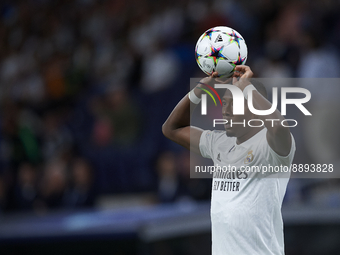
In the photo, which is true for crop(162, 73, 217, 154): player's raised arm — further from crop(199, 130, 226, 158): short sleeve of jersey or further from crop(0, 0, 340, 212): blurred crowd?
crop(0, 0, 340, 212): blurred crowd

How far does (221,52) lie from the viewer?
131 inches

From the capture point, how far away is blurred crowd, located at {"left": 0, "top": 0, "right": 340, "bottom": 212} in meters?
8.03

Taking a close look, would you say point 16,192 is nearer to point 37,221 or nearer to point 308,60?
point 37,221

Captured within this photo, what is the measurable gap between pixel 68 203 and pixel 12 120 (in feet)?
8.76

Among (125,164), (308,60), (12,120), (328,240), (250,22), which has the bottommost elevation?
(328,240)

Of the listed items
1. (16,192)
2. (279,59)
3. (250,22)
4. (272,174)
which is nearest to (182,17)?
(250,22)

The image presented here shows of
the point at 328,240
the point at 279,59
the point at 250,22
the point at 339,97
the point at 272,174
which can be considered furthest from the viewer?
the point at 250,22

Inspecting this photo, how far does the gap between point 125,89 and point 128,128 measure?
0.87 metres

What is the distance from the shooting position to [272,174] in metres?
3.17

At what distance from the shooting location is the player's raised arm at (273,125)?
290 cm

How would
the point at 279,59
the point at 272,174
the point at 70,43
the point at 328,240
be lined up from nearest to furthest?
1. the point at 272,174
2. the point at 328,240
3. the point at 279,59
4. the point at 70,43

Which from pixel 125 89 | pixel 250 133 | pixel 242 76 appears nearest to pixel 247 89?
pixel 242 76

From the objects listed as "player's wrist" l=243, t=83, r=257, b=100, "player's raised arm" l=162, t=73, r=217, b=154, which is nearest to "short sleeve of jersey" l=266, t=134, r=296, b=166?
"player's wrist" l=243, t=83, r=257, b=100

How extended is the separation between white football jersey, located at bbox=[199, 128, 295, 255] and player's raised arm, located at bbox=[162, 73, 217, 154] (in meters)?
0.50
